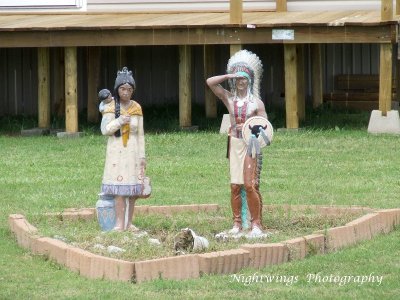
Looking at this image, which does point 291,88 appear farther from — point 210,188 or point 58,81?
point 58,81

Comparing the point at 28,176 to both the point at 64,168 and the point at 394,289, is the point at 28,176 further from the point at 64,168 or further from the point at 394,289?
the point at 394,289

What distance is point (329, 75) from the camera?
23.4 m

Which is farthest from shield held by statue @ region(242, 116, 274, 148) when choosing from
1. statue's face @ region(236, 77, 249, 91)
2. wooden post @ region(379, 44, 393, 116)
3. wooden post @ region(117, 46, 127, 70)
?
wooden post @ region(117, 46, 127, 70)

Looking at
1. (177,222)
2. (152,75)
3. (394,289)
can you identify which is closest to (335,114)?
(152,75)

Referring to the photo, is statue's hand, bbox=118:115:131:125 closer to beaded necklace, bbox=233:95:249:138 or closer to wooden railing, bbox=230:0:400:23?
beaded necklace, bbox=233:95:249:138

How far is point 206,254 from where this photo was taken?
920 cm

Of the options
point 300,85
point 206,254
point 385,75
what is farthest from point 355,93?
point 206,254

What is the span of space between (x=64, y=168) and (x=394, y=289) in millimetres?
7713

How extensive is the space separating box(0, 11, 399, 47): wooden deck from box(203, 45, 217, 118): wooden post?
1905 millimetres

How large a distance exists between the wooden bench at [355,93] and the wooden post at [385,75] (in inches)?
137

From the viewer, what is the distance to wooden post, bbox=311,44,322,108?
2234 cm

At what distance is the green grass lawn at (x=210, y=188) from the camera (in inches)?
345

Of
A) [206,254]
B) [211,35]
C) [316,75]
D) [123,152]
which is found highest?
[211,35]

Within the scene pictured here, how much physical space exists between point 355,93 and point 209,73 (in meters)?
2.59
